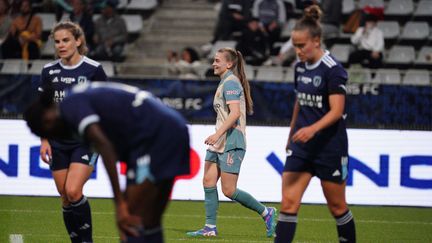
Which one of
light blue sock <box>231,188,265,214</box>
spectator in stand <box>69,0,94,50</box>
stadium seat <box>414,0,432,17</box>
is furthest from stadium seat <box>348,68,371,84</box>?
light blue sock <box>231,188,265,214</box>

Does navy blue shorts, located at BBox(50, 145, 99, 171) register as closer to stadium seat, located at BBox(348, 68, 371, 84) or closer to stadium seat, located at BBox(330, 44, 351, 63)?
stadium seat, located at BBox(348, 68, 371, 84)

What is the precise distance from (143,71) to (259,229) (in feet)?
31.3

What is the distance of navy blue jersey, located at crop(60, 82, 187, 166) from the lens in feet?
20.5

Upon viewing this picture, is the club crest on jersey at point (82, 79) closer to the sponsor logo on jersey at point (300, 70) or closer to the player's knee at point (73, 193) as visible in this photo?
the player's knee at point (73, 193)

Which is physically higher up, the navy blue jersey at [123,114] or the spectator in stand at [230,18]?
the navy blue jersey at [123,114]

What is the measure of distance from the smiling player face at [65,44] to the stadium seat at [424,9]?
1407 cm

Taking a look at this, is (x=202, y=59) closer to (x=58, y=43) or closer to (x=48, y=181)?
(x=48, y=181)

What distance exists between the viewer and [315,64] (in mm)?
8336

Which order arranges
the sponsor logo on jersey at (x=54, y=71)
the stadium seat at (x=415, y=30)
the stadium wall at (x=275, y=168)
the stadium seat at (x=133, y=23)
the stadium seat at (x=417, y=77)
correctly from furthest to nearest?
1. the stadium seat at (x=133, y=23)
2. the stadium seat at (x=415, y=30)
3. the stadium seat at (x=417, y=77)
4. the stadium wall at (x=275, y=168)
5. the sponsor logo on jersey at (x=54, y=71)

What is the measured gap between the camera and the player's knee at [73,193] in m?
9.02

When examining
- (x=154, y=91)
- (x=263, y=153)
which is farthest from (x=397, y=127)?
(x=154, y=91)

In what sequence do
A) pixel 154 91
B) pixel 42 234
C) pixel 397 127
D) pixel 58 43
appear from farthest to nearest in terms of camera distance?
pixel 154 91 → pixel 397 127 → pixel 42 234 → pixel 58 43

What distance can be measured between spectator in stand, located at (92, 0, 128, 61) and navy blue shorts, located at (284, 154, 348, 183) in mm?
13253

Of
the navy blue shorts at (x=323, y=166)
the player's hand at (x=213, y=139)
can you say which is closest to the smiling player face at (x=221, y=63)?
the player's hand at (x=213, y=139)
